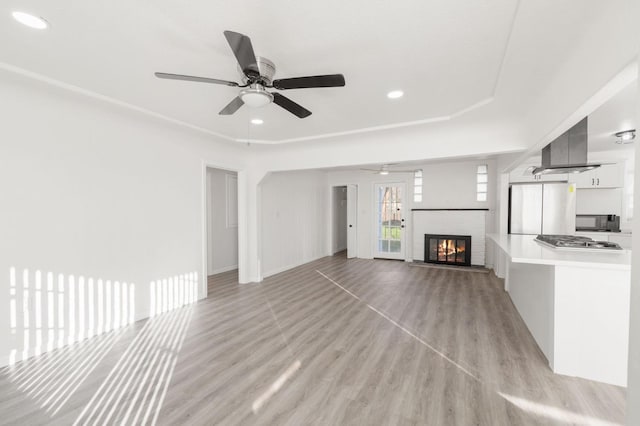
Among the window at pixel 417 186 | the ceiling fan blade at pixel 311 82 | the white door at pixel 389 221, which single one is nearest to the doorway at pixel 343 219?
the white door at pixel 389 221

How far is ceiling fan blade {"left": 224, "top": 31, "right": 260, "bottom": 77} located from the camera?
149 cm

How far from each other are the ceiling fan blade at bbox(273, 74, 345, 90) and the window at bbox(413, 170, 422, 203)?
5704 mm

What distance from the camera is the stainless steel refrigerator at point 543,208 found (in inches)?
198

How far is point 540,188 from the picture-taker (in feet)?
16.9

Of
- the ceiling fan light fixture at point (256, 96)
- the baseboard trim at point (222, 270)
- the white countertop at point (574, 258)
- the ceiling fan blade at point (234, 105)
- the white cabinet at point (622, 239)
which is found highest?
→ the ceiling fan blade at point (234, 105)

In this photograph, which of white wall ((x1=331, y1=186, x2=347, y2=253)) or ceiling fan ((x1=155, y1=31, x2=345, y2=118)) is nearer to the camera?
ceiling fan ((x1=155, y1=31, x2=345, y2=118))

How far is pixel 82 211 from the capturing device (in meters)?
3.01

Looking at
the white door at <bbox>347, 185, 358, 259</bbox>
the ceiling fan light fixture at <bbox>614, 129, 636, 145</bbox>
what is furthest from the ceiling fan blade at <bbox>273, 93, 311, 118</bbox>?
the white door at <bbox>347, 185, 358, 259</bbox>

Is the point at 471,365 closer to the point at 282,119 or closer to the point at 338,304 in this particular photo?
the point at 338,304

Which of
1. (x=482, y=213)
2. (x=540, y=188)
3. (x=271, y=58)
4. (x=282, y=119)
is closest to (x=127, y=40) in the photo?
(x=271, y=58)

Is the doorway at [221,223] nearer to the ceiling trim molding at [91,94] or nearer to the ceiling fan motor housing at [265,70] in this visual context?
the ceiling trim molding at [91,94]

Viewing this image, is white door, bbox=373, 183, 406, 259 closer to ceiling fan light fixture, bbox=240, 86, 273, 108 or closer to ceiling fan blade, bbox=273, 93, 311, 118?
ceiling fan blade, bbox=273, 93, 311, 118

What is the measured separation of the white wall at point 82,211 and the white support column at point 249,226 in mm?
1237

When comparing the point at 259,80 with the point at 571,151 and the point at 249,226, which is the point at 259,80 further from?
the point at 249,226
